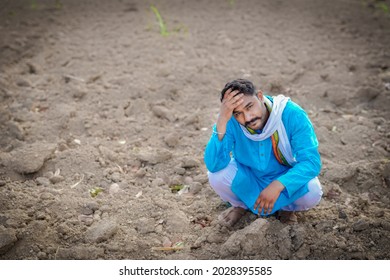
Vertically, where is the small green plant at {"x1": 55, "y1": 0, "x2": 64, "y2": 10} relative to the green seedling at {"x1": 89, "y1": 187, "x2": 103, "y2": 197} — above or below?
above

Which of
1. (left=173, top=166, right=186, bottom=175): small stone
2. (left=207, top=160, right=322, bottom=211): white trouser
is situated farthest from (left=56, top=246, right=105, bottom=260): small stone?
(left=173, top=166, right=186, bottom=175): small stone

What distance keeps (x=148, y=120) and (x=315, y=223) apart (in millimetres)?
1830

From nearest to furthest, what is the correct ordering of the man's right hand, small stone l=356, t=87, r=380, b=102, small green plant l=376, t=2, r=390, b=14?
1. the man's right hand
2. small stone l=356, t=87, r=380, b=102
3. small green plant l=376, t=2, r=390, b=14

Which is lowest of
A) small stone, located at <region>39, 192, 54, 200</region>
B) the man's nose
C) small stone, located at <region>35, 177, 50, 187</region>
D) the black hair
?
small stone, located at <region>35, 177, 50, 187</region>

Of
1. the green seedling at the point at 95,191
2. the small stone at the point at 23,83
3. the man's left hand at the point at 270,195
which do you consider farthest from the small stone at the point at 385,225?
the small stone at the point at 23,83

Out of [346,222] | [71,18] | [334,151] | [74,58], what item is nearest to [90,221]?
[346,222]

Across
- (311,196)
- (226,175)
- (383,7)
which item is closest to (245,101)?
(226,175)

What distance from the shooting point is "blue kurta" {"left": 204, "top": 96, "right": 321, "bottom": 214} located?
7.43 ft

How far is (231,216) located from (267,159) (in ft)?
1.59

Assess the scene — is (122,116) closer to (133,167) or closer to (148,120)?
(148,120)

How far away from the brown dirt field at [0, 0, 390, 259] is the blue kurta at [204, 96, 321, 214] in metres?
0.23

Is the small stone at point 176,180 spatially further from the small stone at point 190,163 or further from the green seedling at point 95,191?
the green seedling at point 95,191

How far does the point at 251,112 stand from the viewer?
7.29 ft

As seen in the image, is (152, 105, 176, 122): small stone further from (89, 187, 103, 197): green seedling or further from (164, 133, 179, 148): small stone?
(89, 187, 103, 197): green seedling
